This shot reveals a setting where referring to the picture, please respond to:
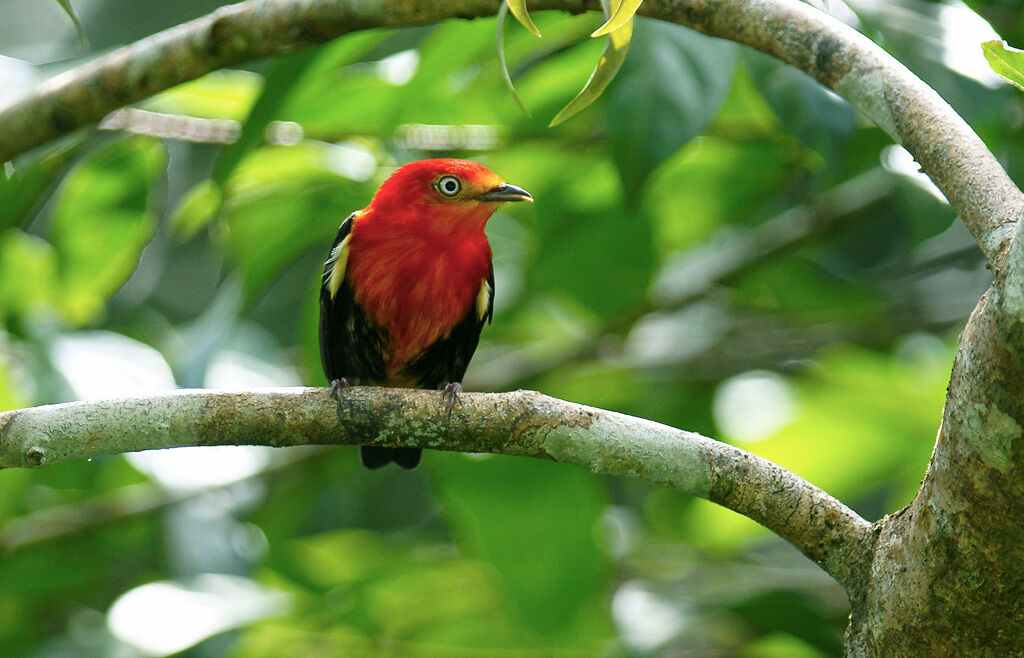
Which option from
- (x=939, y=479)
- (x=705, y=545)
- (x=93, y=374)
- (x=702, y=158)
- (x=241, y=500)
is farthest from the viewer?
(x=705, y=545)

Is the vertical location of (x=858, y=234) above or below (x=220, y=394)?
below

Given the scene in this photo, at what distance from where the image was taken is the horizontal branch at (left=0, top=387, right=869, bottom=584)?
2.22 meters

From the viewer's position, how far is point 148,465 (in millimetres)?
4512

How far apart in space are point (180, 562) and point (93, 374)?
783mm

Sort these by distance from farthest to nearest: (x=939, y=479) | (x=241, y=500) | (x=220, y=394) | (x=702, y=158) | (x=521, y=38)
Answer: (x=241, y=500), (x=702, y=158), (x=521, y=38), (x=220, y=394), (x=939, y=479)

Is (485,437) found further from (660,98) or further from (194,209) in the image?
(194,209)

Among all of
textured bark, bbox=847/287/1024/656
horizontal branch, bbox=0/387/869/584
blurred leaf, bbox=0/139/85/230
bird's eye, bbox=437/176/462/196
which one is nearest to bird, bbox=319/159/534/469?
bird's eye, bbox=437/176/462/196

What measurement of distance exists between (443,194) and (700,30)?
4.71 feet

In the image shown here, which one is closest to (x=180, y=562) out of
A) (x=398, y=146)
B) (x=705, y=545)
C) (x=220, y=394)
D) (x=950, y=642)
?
(x=398, y=146)

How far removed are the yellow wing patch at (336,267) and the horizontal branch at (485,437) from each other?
1488mm

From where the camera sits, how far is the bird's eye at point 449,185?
3766 millimetres

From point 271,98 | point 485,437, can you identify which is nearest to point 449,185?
point 271,98

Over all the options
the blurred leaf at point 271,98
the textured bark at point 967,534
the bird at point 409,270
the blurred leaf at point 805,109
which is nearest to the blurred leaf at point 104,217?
the blurred leaf at point 271,98

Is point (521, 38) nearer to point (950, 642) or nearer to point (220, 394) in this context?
point (220, 394)
